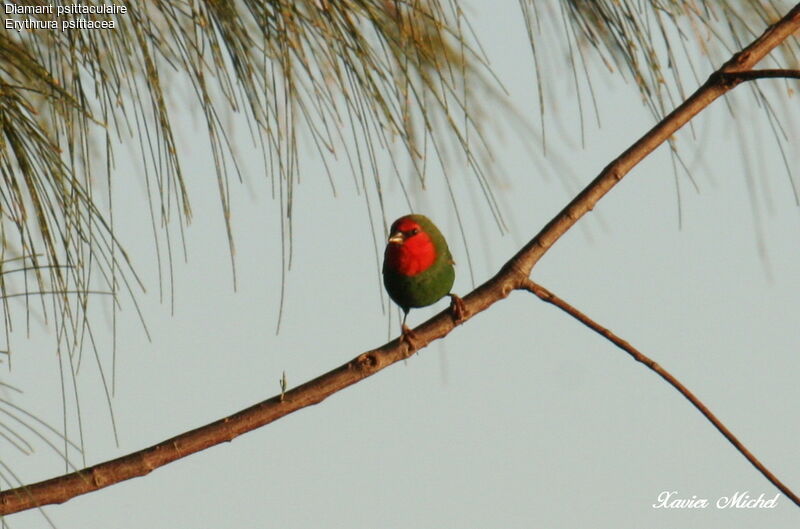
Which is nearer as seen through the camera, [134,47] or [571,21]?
[134,47]

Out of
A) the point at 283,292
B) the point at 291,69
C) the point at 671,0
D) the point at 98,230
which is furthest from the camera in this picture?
the point at 671,0

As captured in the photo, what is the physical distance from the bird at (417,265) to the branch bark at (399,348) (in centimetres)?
92

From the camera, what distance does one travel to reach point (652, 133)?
4.99ft

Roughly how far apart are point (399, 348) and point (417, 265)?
996 mm

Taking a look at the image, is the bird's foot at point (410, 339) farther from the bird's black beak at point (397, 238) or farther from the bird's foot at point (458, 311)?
the bird's black beak at point (397, 238)

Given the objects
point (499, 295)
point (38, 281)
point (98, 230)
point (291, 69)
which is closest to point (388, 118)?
point (291, 69)

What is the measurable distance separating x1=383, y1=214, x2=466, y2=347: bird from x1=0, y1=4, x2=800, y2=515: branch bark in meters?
0.92

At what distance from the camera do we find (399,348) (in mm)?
1446

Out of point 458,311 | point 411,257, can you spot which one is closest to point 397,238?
point 411,257

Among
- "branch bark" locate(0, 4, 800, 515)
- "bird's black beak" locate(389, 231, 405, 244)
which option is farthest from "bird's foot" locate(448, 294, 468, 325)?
"bird's black beak" locate(389, 231, 405, 244)

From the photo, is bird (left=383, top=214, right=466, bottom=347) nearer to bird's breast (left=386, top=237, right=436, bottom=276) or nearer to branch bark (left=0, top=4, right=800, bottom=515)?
bird's breast (left=386, top=237, right=436, bottom=276)

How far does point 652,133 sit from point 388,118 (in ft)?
1.19

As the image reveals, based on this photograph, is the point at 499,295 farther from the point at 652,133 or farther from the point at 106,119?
the point at 106,119

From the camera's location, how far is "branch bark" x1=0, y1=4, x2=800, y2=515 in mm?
1300
